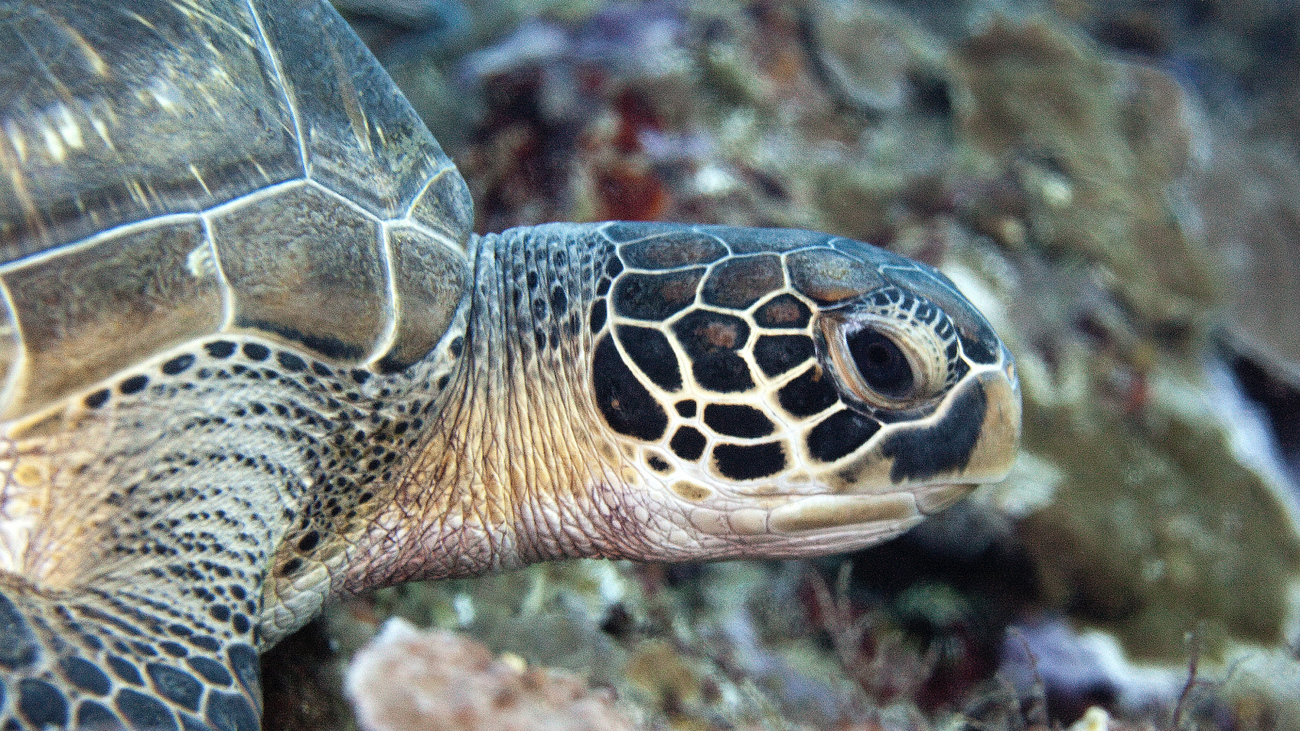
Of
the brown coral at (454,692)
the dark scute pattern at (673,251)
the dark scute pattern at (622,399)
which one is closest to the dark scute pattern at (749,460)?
the dark scute pattern at (622,399)

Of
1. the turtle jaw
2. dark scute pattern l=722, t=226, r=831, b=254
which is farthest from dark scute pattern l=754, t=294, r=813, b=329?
the turtle jaw

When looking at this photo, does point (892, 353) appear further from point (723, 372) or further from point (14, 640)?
point (14, 640)

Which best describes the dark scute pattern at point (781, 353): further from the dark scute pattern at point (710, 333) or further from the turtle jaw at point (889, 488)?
the turtle jaw at point (889, 488)

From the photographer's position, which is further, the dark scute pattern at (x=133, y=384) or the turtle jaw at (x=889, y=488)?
the turtle jaw at (x=889, y=488)

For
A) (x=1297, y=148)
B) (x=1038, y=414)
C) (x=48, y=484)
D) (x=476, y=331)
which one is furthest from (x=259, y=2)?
(x=1297, y=148)

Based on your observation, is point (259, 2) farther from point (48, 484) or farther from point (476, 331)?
point (48, 484)

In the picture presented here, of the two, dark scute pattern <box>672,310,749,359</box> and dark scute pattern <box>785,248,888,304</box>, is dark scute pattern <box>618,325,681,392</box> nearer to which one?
dark scute pattern <box>672,310,749,359</box>
